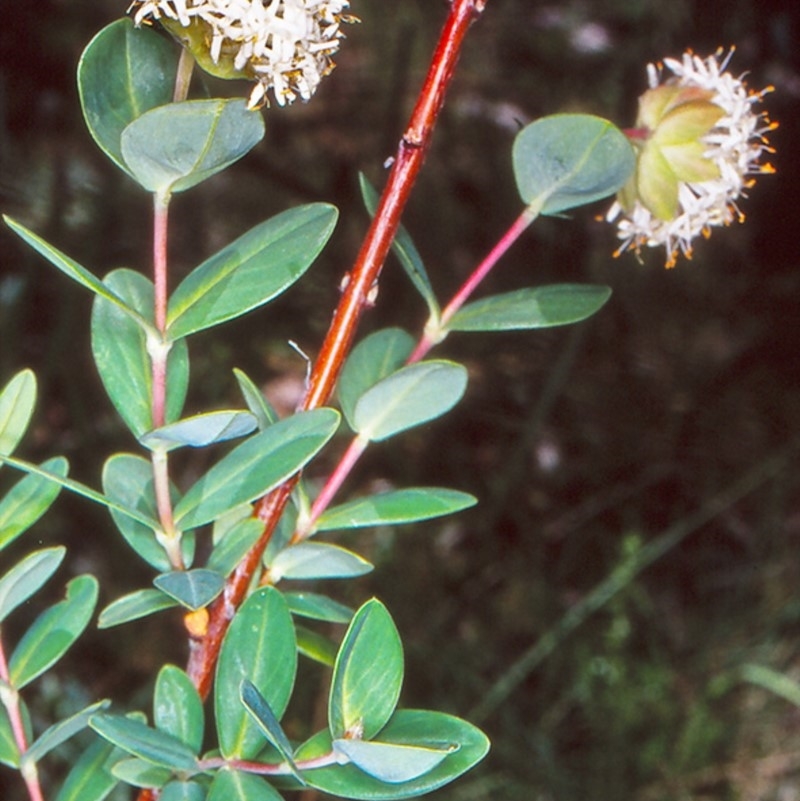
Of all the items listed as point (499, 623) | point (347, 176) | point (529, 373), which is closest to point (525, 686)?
point (499, 623)

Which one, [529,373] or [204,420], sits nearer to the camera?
[204,420]

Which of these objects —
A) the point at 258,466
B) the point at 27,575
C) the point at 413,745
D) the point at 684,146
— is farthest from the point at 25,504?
the point at 684,146

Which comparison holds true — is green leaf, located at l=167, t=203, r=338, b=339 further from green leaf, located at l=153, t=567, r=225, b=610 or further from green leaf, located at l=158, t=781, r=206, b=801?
green leaf, located at l=158, t=781, r=206, b=801

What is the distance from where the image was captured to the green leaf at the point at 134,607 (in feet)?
1.75

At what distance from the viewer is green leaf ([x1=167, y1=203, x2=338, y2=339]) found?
51cm

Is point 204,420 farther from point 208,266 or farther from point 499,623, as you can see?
point 499,623

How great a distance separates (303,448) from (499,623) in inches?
45.9

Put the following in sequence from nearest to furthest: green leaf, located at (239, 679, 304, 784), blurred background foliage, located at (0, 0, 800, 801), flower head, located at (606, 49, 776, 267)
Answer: green leaf, located at (239, 679, 304, 784), flower head, located at (606, 49, 776, 267), blurred background foliage, located at (0, 0, 800, 801)

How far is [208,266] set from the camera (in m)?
0.52

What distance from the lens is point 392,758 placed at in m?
0.45

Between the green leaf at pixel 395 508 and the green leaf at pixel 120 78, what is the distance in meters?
0.21

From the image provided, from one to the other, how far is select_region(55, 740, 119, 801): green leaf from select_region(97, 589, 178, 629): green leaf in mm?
102

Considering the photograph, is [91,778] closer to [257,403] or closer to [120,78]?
[257,403]

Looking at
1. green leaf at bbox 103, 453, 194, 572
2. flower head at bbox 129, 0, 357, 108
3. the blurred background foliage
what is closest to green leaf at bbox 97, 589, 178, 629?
green leaf at bbox 103, 453, 194, 572
